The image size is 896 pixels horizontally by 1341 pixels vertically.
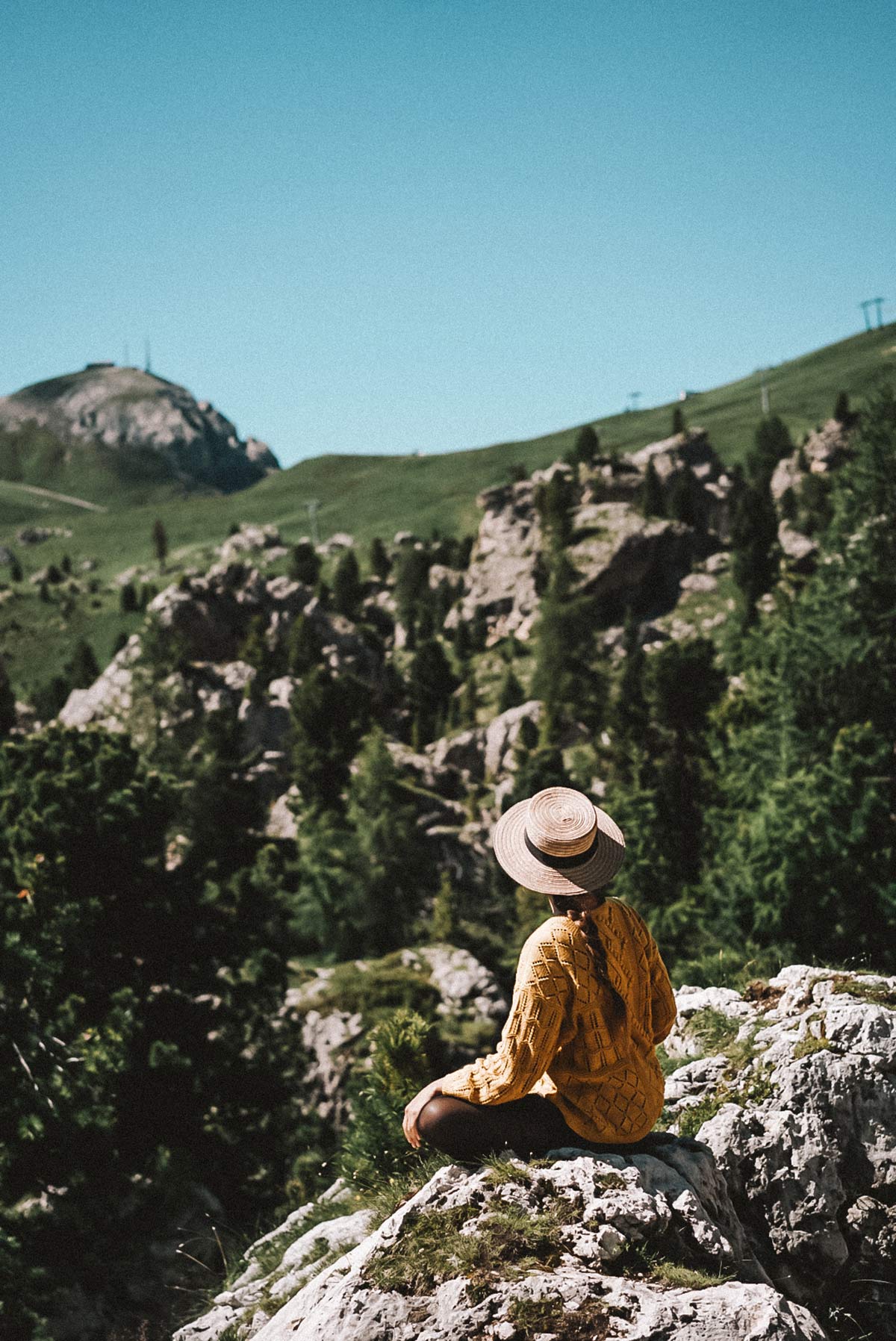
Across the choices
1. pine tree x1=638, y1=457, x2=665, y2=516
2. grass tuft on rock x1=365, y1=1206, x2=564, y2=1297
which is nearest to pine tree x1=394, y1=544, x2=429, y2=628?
pine tree x1=638, y1=457, x2=665, y2=516

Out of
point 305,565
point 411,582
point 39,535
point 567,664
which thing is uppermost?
point 39,535

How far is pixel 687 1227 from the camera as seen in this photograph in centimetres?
564

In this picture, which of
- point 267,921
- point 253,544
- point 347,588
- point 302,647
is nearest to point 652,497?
point 347,588

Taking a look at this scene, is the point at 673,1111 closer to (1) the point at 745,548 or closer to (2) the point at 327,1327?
(2) the point at 327,1327

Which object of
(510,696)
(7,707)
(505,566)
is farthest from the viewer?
(505,566)

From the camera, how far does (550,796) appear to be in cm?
645

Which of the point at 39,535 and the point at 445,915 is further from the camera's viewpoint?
the point at 39,535

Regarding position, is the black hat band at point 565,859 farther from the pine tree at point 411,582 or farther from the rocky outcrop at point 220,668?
the pine tree at point 411,582

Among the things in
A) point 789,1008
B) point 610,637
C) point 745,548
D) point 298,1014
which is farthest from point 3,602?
point 789,1008

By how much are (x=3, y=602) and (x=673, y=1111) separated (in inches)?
5383

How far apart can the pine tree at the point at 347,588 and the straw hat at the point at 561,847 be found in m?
100

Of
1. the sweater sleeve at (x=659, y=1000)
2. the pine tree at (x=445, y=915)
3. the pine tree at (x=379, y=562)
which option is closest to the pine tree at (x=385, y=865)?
the pine tree at (x=445, y=915)

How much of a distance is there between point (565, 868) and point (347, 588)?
345 ft

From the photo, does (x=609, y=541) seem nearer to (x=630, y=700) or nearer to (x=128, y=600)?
(x=630, y=700)
